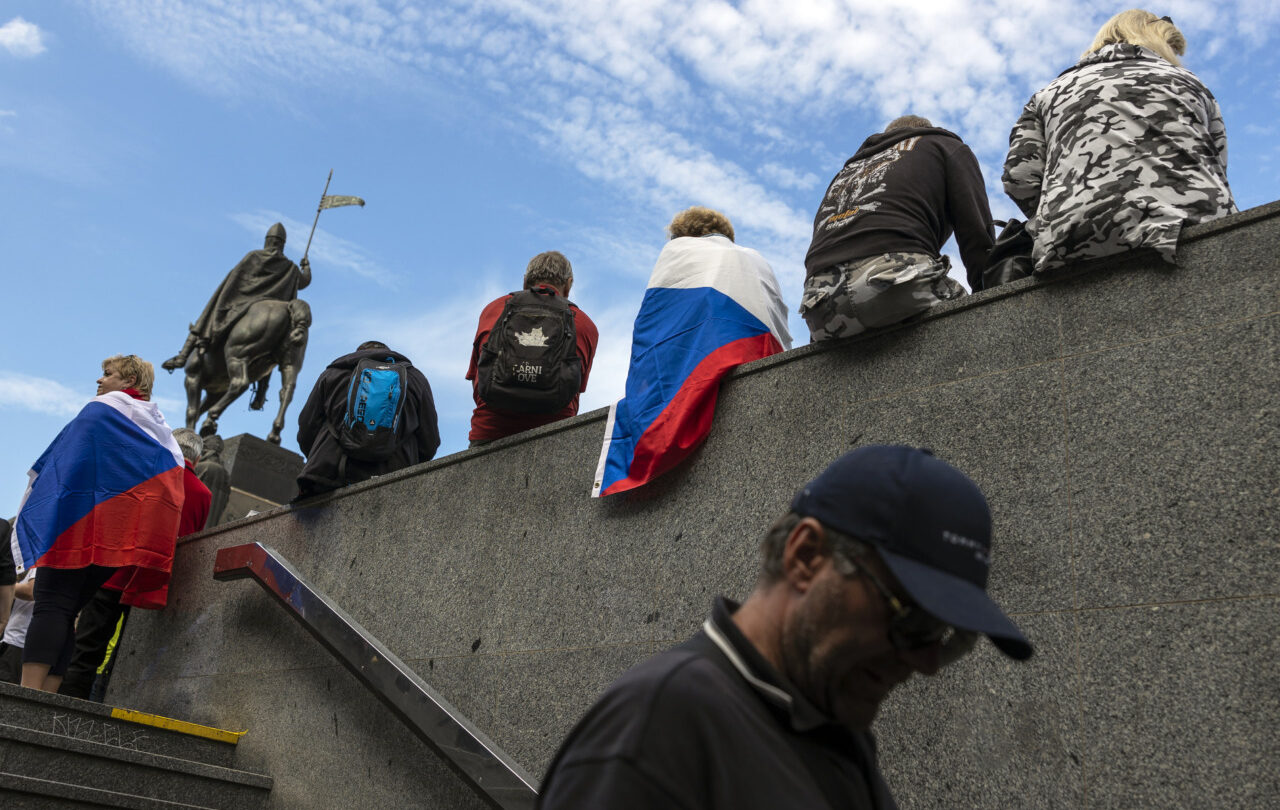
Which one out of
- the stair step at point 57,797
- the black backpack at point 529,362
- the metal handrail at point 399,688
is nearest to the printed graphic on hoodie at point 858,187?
the black backpack at point 529,362

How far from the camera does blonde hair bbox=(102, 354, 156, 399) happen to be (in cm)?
672

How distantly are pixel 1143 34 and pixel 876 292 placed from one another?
4.19 ft

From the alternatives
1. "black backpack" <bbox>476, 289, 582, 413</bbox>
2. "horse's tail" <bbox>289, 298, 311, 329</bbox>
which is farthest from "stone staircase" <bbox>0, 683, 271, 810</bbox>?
"horse's tail" <bbox>289, 298, 311, 329</bbox>

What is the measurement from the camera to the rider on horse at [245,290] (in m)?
15.1

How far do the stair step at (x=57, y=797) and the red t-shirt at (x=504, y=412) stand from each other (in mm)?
2213

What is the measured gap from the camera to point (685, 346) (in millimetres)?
4922

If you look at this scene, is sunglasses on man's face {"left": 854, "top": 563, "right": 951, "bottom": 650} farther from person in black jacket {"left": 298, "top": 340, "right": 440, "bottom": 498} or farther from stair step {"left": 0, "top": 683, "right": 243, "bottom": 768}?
person in black jacket {"left": 298, "top": 340, "right": 440, "bottom": 498}

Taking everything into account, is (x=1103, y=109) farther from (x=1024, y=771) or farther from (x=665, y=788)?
(x=665, y=788)

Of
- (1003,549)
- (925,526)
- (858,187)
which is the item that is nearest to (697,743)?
(925,526)

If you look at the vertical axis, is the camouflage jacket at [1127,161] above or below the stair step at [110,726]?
above

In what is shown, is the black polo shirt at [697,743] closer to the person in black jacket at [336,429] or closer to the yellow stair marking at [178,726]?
the yellow stair marking at [178,726]

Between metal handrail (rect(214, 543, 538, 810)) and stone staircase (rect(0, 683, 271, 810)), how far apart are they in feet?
2.62

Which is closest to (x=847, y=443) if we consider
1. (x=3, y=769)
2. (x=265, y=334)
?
(x=3, y=769)

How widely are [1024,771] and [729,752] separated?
2148mm
